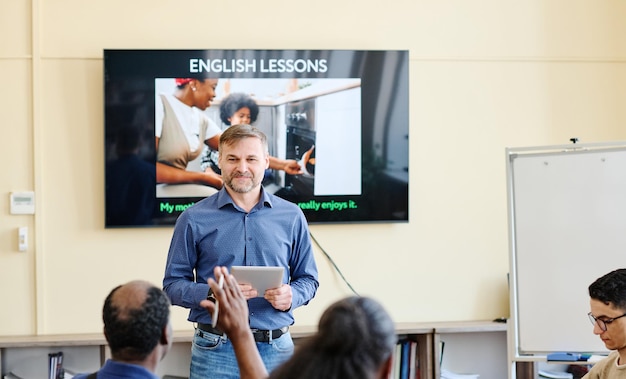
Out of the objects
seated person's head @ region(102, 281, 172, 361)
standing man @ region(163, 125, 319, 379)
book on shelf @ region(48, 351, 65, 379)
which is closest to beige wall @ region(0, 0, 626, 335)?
book on shelf @ region(48, 351, 65, 379)

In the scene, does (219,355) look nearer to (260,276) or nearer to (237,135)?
(260,276)

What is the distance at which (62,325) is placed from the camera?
16.1 feet

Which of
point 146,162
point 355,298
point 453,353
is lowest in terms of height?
point 453,353

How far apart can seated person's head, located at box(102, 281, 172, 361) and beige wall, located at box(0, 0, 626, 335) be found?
291 cm

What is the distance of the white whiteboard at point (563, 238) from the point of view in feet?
13.8

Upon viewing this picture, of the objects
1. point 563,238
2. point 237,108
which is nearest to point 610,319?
point 563,238

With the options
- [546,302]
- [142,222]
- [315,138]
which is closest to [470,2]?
[315,138]

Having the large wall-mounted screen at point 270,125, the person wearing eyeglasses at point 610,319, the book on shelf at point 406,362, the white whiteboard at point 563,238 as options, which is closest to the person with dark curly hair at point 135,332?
the person wearing eyeglasses at point 610,319

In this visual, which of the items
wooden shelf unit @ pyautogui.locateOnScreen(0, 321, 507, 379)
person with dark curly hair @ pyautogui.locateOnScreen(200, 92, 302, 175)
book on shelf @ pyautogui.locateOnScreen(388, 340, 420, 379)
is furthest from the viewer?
book on shelf @ pyautogui.locateOnScreen(388, 340, 420, 379)

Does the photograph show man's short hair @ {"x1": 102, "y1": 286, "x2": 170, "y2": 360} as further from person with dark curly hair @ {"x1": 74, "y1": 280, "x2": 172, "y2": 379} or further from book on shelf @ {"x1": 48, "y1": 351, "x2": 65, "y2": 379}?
book on shelf @ {"x1": 48, "y1": 351, "x2": 65, "y2": 379}

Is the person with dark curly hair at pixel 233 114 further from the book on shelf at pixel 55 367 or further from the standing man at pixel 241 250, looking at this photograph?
the standing man at pixel 241 250

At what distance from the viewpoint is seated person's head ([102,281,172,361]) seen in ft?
6.66

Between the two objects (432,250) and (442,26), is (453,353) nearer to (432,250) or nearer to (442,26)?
(432,250)

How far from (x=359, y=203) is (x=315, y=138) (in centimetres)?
45
